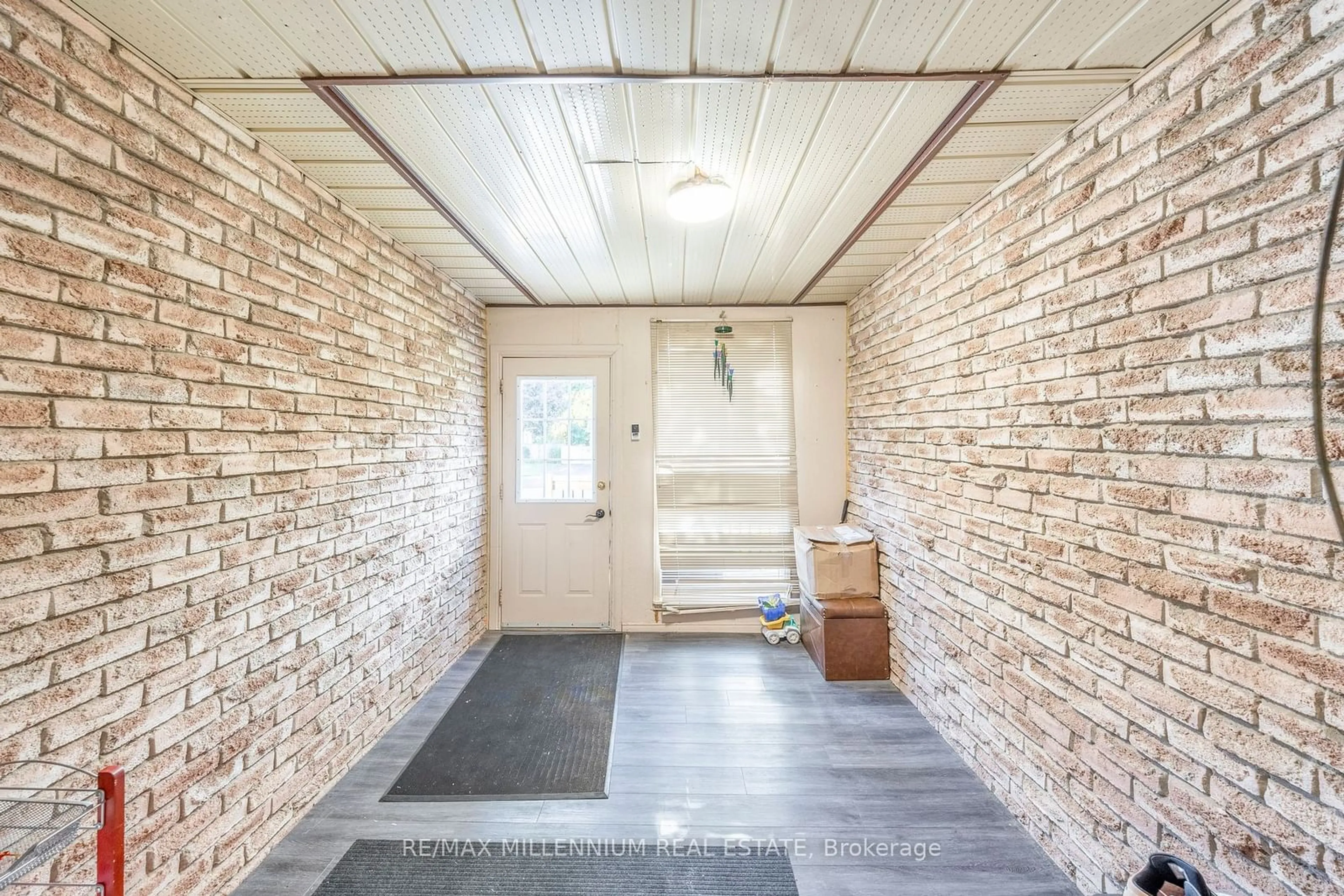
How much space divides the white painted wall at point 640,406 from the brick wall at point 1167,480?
5.62 feet

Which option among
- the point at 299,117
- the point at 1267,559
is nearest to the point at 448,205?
the point at 299,117

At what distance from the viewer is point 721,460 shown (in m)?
4.15

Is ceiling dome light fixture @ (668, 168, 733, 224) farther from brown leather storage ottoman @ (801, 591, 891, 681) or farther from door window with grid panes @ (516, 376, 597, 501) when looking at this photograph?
brown leather storage ottoman @ (801, 591, 891, 681)

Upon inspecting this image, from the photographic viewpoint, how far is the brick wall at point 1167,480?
1137 millimetres

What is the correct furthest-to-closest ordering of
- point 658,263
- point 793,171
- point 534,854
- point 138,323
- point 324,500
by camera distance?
point 658,263 < point 324,500 < point 793,171 < point 534,854 < point 138,323

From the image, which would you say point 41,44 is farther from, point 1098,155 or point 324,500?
point 1098,155

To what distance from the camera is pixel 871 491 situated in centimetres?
363

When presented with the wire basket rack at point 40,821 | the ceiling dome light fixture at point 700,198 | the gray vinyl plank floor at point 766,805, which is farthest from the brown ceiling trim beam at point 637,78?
the gray vinyl plank floor at point 766,805

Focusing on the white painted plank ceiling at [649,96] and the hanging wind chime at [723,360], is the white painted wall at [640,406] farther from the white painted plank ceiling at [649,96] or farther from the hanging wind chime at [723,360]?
the white painted plank ceiling at [649,96]

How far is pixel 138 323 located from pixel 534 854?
2.08 meters

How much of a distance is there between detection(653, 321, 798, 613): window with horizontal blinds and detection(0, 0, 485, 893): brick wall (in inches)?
80.2

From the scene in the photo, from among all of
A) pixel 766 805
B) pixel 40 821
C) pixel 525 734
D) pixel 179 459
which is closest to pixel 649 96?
pixel 179 459

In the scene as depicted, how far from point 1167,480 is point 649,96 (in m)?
1.82

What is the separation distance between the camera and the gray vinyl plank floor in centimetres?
183
